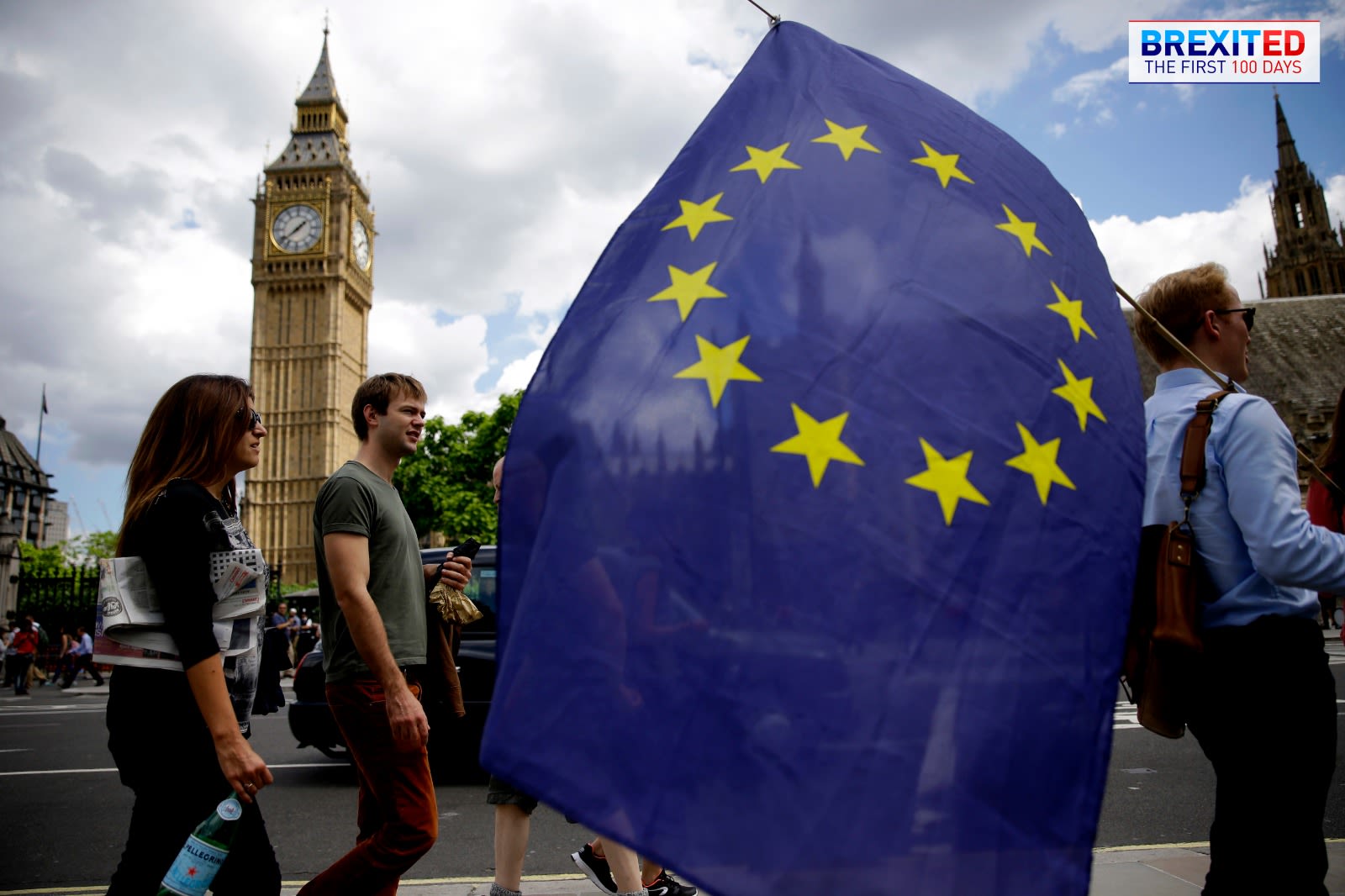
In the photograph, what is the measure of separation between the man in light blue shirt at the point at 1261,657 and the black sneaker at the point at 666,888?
2217mm

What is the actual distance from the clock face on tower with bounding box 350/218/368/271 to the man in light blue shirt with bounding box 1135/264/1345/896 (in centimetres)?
7111

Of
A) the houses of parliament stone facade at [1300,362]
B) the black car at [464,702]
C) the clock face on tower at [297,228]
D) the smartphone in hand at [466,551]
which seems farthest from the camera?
the clock face on tower at [297,228]

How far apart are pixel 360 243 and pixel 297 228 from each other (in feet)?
16.0

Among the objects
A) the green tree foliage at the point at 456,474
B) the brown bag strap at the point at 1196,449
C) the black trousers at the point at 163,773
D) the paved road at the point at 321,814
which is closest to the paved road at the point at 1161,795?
the paved road at the point at 321,814

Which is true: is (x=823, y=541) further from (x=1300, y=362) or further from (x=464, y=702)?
(x=1300, y=362)

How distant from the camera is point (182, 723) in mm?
2236

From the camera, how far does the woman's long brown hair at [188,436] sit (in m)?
2.45

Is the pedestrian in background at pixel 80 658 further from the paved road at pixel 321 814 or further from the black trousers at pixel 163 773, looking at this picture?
the black trousers at pixel 163 773

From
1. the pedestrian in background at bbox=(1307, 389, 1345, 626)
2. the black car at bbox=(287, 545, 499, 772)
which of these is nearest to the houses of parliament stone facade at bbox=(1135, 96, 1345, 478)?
the black car at bbox=(287, 545, 499, 772)

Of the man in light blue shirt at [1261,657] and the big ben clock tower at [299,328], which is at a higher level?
the big ben clock tower at [299,328]

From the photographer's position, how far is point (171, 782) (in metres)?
2.22

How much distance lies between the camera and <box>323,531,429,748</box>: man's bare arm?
2639 millimetres

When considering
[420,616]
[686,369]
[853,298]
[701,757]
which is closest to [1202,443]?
[853,298]

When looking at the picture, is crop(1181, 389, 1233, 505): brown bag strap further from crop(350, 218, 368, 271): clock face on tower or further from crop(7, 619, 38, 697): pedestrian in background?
crop(350, 218, 368, 271): clock face on tower
